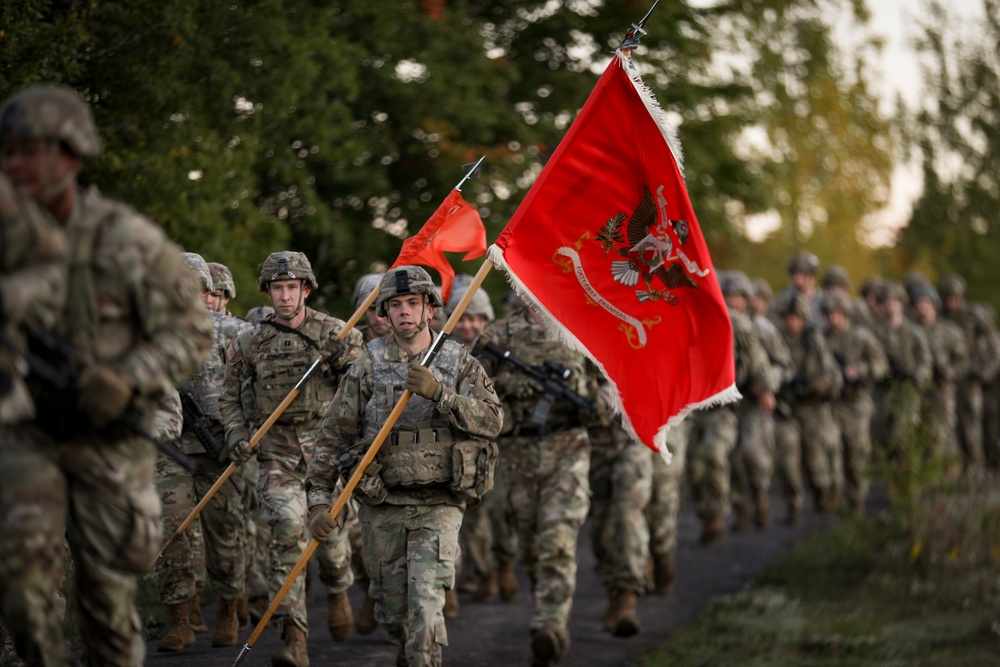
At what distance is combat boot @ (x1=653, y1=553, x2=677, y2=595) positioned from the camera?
44.3 ft

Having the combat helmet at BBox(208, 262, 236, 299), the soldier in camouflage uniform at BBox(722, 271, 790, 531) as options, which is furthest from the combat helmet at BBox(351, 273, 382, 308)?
the soldier in camouflage uniform at BBox(722, 271, 790, 531)

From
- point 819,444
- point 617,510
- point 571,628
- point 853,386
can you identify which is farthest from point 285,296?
point 853,386

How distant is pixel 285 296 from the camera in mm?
10180

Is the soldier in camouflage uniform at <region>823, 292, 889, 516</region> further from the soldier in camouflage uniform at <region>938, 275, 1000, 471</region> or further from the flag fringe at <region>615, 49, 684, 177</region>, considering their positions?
the flag fringe at <region>615, 49, 684, 177</region>

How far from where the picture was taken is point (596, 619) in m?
12.6

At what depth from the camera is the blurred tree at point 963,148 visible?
105 ft

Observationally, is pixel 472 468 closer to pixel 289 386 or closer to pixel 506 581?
pixel 289 386

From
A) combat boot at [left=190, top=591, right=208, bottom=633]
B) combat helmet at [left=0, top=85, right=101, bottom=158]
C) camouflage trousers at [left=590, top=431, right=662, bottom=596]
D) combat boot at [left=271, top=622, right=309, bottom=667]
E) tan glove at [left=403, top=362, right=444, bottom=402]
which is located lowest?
camouflage trousers at [left=590, top=431, right=662, bottom=596]

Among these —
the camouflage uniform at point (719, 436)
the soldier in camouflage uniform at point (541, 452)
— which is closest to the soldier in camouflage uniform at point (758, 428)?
the camouflage uniform at point (719, 436)

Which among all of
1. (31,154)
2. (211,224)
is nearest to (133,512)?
(31,154)

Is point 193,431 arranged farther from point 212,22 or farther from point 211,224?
point 212,22

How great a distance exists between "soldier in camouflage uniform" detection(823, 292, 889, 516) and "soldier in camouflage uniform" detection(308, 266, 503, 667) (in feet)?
34.4

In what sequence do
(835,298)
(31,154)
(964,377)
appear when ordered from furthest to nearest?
(964,377) < (835,298) < (31,154)

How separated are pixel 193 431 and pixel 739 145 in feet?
77.5
